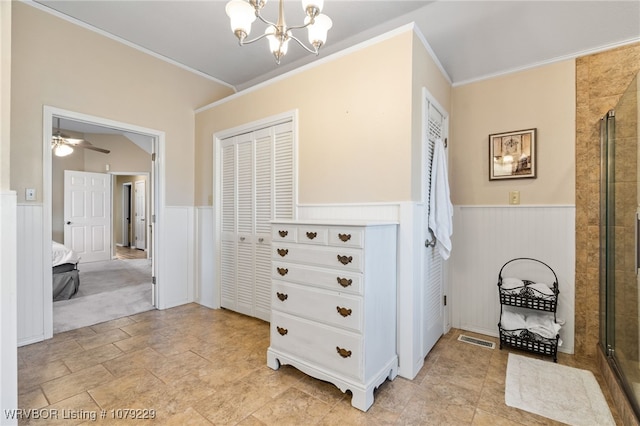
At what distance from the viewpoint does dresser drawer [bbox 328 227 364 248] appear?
1.81m

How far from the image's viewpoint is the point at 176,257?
3.69m

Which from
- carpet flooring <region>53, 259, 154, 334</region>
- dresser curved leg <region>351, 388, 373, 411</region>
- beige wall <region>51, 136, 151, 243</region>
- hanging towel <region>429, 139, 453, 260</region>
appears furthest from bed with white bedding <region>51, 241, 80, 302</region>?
hanging towel <region>429, 139, 453, 260</region>

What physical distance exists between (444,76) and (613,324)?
2.39m

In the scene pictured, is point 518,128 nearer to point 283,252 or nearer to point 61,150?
point 283,252

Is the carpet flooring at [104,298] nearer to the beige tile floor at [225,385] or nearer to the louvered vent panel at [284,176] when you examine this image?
the beige tile floor at [225,385]

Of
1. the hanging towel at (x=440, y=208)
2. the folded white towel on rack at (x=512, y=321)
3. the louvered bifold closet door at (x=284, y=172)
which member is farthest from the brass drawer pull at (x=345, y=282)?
the folded white towel on rack at (x=512, y=321)

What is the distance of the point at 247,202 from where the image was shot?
3283 millimetres

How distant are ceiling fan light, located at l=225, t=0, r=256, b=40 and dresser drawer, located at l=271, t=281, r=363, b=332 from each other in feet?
5.51

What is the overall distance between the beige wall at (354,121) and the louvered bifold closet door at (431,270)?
0.34 metres

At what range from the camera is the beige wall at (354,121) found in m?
2.14

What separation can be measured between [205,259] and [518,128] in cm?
372

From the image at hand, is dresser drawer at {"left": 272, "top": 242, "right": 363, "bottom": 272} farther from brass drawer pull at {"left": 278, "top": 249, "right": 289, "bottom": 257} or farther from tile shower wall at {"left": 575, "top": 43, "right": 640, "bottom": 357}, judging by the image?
tile shower wall at {"left": 575, "top": 43, "right": 640, "bottom": 357}

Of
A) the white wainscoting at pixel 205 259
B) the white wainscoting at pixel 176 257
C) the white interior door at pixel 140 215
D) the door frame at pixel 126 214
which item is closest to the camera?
the white wainscoting at pixel 176 257

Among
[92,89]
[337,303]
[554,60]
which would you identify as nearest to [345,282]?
[337,303]
